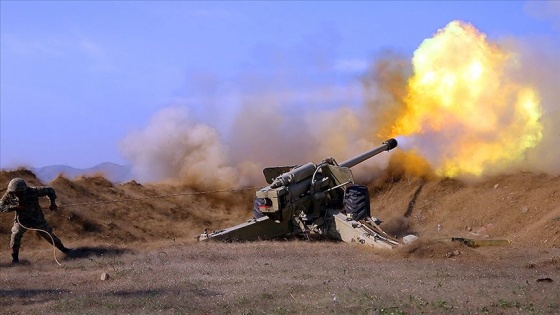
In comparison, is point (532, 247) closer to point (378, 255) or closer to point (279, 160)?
point (378, 255)

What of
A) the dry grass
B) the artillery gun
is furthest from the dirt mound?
the dry grass

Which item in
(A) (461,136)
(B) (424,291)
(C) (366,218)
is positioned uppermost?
(A) (461,136)

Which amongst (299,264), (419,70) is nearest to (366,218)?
(299,264)

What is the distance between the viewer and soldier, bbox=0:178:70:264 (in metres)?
16.4

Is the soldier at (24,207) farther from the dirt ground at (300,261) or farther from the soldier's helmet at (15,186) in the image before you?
the dirt ground at (300,261)

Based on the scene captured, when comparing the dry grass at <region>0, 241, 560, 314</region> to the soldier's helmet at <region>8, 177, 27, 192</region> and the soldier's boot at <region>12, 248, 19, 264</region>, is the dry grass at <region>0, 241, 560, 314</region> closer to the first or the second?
the soldier's boot at <region>12, 248, 19, 264</region>

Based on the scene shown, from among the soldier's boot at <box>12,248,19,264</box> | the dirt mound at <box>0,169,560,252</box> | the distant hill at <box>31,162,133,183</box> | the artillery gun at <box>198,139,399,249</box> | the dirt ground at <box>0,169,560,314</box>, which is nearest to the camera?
the dirt ground at <box>0,169,560,314</box>

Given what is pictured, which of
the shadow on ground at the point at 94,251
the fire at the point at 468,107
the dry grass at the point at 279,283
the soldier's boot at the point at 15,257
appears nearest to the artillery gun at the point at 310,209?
the dry grass at the point at 279,283

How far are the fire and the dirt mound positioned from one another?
2.94 feet

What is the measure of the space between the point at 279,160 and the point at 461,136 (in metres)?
7.79

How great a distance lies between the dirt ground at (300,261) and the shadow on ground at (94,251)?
6 centimetres

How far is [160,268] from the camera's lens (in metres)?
13.6

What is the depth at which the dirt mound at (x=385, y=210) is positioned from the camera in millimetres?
19359

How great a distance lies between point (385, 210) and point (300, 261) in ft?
37.0
